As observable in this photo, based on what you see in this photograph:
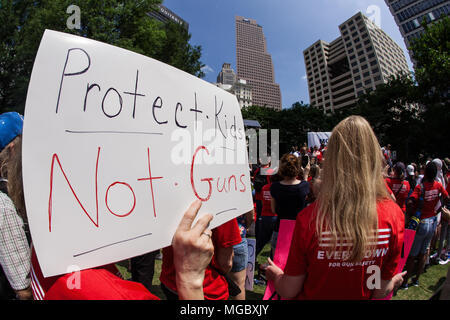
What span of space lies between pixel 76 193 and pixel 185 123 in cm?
47

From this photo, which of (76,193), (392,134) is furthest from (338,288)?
(392,134)

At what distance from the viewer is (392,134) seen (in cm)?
3030

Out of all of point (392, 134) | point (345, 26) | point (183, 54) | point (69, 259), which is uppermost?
point (345, 26)

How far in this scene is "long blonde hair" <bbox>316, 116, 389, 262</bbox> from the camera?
1098mm

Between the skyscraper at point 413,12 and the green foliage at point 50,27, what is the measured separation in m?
65.1

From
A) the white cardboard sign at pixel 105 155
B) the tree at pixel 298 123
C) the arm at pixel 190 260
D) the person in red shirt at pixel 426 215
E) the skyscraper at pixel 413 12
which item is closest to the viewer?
the white cardboard sign at pixel 105 155

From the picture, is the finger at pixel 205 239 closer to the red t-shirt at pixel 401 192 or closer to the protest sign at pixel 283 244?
the protest sign at pixel 283 244

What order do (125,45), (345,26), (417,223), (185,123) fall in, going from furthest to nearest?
(345,26)
(125,45)
(417,223)
(185,123)

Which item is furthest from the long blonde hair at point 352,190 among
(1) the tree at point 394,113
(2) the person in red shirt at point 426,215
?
(1) the tree at point 394,113

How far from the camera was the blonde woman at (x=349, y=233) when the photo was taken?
1.10 metres

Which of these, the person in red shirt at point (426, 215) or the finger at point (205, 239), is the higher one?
the finger at point (205, 239)

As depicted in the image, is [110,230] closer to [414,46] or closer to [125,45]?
[125,45]

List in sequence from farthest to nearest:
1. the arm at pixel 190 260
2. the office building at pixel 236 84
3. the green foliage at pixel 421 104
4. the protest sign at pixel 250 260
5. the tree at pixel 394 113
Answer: the office building at pixel 236 84
the tree at pixel 394 113
the green foliage at pixel 421 104
the protest sign at pixel 250 260
the arm at pixel 190 260

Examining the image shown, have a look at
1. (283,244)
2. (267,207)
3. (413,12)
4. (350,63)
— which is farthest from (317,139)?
(350,63)
